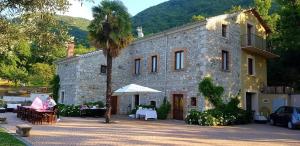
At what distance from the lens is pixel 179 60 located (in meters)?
25.2

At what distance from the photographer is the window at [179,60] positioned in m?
25.0

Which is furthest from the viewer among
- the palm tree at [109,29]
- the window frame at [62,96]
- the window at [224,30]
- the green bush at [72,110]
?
the window frame at [62,96]

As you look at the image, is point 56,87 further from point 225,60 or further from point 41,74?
point 41,74

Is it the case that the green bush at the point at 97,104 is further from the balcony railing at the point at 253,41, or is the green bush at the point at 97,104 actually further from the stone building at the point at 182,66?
the balcony railing at the point at 253,41

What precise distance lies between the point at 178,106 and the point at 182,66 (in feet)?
9.13

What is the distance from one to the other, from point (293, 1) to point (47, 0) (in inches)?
901

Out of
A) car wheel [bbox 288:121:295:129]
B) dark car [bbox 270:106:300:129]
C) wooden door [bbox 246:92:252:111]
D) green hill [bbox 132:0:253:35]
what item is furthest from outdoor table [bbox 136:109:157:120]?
green hill [bbox 132:0:253:35]

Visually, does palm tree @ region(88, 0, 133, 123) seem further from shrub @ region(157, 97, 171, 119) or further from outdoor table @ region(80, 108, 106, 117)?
shrub @ region(157, 97, 171, 119)

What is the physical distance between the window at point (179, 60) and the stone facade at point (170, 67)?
10.1 inches

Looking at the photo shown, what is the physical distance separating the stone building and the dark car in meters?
3.02

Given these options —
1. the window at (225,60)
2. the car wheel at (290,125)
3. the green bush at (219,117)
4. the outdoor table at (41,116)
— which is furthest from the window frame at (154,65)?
the car wheel at (290,125)

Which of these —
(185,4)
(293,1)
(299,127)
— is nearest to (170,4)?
(185,4)

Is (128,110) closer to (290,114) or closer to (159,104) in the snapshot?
(159,104)

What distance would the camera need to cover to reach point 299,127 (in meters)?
20.5
